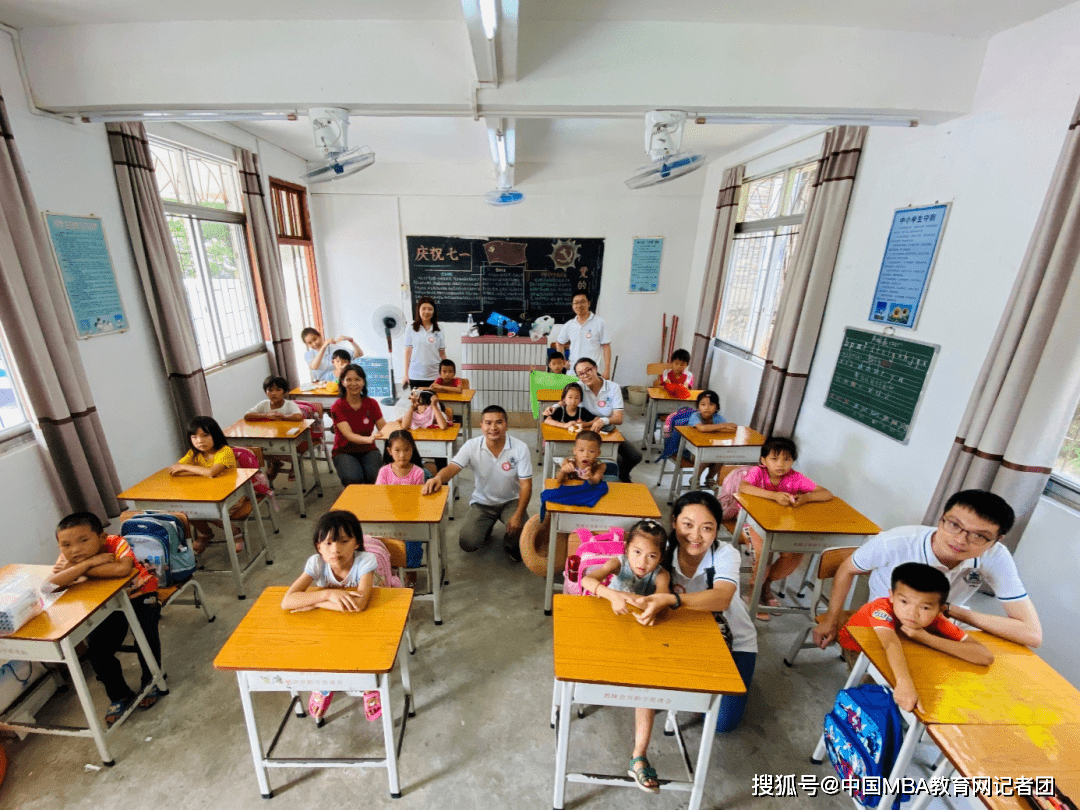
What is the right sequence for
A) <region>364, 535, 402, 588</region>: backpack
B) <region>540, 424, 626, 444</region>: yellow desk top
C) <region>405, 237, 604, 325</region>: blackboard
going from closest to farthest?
<region>364, 535, 402, 588</region>: backpack, <region>540, 424, 626, 444</region>: yellow desk top, <region>405, 237, 604, 325</region>: blackboard

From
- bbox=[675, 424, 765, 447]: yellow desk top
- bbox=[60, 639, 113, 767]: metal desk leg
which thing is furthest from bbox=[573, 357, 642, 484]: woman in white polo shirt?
bbox=[60, 639, 113, 767]: metal desk leg

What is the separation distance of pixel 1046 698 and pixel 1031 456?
1190 millimetres

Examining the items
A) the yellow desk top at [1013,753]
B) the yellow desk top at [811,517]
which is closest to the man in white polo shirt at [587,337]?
the yellow desk top at [811,517]

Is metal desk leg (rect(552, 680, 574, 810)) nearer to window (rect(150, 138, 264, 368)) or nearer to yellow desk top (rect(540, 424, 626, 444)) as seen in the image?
yellow desk top (rect(540, 424, 626, 444))

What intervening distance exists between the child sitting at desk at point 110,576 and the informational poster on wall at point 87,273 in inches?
67.3

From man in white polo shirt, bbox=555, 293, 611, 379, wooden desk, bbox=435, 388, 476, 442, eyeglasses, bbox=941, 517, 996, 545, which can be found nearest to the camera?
eyeglasses, bbox=941, 517, 996, 545

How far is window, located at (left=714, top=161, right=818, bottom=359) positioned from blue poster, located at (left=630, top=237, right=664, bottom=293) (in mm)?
1242

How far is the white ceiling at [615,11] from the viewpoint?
2.19 m

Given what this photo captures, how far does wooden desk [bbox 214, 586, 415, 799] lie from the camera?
1.49 m

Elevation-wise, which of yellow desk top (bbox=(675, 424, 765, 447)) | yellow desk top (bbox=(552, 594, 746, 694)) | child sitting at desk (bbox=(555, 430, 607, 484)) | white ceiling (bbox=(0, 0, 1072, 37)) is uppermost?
white ceiling (bbox=(0, 0, 1072, 37))

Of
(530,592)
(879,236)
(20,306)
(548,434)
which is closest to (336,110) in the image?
(20,306)

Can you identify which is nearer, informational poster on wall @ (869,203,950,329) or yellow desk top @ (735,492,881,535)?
yellow desk top @ (735,492,881,535)

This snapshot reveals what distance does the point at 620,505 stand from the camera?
2.53 metres

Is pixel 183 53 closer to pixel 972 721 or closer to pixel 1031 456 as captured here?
pixel 972 721
